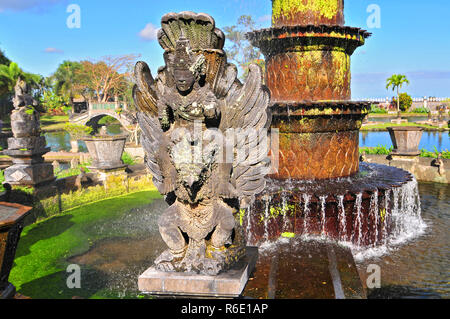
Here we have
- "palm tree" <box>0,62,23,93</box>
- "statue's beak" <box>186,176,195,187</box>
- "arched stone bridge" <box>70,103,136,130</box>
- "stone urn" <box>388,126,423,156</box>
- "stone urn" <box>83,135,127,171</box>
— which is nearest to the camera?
"statue's beak" <box>186,176,195,187</box>

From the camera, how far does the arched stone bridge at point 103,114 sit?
34.6 meters

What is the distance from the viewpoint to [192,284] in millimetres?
3529

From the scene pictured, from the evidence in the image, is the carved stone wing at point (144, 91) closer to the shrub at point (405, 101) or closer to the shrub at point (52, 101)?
the shrub at point (52, 101)

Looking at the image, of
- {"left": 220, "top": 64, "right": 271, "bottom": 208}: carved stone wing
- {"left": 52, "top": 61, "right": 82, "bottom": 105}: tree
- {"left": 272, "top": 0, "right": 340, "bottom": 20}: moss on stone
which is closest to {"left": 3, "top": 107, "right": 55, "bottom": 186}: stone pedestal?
{"left": 272, "top": 0, "right": 340, "bottom": 20}: moss on stone

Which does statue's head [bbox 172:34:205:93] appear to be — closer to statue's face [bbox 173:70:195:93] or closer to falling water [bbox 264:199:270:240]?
statue's face [bbox 173:70:195:93]

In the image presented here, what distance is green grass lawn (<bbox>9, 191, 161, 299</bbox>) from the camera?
18.8 feet

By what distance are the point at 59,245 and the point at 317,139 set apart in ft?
20.3

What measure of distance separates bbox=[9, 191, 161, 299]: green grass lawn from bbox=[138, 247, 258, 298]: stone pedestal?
227 cm

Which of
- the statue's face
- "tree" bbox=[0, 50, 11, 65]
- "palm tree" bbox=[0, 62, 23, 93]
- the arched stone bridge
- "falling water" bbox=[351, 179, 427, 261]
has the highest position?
"tree" bbox=[0, 50, 11, 65]

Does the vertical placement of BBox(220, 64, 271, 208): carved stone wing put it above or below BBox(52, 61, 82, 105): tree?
below

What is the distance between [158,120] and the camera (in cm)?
411

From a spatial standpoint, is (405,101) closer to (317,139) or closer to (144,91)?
(317,139)

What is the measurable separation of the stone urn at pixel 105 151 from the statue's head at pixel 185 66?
10.0m
